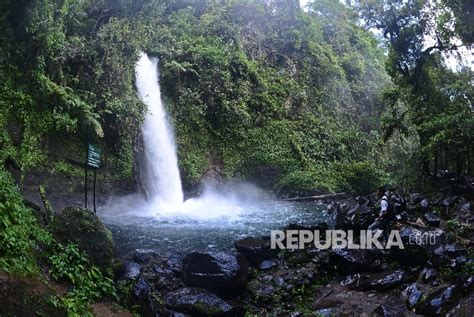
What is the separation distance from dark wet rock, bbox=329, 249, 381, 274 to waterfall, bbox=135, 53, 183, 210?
10922 millimetres

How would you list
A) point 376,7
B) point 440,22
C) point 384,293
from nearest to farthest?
1. point 384,293
2. point 440,22
3. point 376,7

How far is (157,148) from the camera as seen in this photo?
20.5m

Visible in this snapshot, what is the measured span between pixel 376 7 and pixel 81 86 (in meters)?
12.6

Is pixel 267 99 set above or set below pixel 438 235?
above

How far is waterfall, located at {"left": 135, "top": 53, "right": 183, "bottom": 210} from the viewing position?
19531 millimetres

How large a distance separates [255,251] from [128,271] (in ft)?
9.82

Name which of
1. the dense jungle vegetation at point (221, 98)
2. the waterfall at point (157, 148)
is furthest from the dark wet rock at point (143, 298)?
the waterfall at point (157, 148)

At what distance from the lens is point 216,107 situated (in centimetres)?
2534

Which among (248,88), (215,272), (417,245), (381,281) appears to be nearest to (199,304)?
(215,272)

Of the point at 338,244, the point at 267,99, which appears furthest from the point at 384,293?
the point at 267,99

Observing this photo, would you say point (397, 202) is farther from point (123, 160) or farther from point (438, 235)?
point (123, 160)

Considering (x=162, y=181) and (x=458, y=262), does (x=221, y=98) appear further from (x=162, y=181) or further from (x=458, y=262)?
(x=458, y=262)

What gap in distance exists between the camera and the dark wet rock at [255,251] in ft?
31.2

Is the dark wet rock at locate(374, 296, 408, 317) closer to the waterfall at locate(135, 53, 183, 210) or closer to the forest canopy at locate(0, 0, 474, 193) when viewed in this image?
the forest canopy at locate(0, 0, 474, 193)
